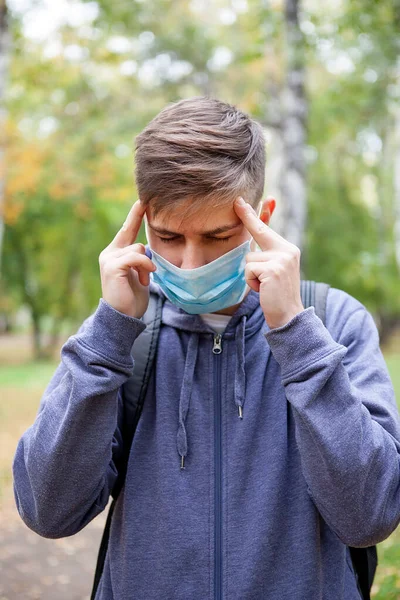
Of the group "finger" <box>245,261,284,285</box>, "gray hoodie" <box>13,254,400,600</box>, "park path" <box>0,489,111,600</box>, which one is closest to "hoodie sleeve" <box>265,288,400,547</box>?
"gray hoodie" <box>13,254,400,600</box>

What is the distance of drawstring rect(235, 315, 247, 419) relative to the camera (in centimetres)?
196

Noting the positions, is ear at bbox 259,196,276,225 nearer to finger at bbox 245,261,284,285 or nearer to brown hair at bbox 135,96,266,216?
brown hair at bbox 135,96,266,216

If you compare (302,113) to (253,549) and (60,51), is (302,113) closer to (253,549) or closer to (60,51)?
(60,51)

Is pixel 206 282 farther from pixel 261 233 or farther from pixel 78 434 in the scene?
pixel 78 434

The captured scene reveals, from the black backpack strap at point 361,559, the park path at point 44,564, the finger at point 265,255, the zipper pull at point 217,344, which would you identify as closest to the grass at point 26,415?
the black backpack strap at point 361,559

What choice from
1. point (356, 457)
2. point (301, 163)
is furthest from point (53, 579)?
point (301, 163)

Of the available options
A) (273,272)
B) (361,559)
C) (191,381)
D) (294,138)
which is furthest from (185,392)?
(294,138)

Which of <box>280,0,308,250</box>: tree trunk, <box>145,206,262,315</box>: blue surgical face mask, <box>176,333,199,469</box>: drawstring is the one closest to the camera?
<box>176,333,199,469</box>: drawstring

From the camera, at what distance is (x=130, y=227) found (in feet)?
6.66

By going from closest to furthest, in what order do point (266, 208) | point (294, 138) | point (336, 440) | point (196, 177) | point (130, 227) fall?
point (336, 440) → point (196, 177) → point (130, 227) → point (266, 208) → point (294, 138)

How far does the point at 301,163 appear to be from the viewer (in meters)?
9.36

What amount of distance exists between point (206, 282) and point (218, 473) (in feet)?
1.95

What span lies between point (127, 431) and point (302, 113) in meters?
8.19

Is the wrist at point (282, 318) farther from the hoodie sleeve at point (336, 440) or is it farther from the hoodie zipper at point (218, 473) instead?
the hoodie zipper at point (218, 473)
